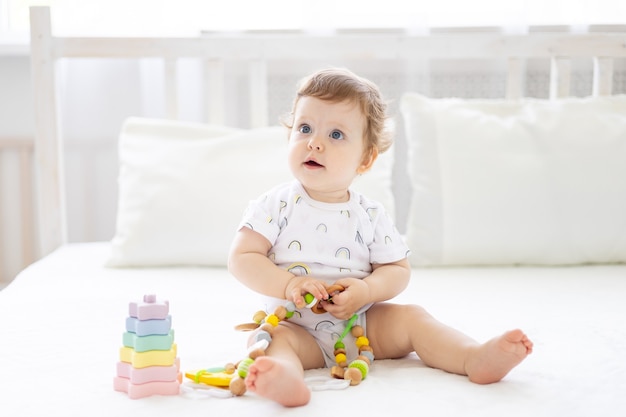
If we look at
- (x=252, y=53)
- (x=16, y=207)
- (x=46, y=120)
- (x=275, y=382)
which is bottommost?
(x=16, y=207)

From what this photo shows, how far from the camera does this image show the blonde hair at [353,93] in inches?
41.5

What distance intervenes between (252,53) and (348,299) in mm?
1112

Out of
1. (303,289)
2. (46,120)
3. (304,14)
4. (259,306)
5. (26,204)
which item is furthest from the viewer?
(26,204)

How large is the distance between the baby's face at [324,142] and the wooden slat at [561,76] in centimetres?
108

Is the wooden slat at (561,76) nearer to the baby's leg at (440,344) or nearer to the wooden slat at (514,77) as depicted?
the wooden slat at (514,77)

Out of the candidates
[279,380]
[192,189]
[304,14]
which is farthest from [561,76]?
[279,380]

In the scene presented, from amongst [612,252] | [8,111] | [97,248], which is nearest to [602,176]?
[612,252]

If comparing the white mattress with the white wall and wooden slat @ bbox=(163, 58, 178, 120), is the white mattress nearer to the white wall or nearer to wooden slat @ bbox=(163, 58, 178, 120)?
wooden slat @ bbox=(163, 58, 178, 120)

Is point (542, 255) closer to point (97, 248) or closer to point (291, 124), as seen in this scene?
point (291, 124)

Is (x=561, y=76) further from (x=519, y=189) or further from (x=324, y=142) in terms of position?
(x=324, y=142)

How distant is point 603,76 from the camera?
6.52 feet

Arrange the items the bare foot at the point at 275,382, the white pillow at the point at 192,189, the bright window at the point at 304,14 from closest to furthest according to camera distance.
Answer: the bare foot at the point at 275,382 < the white pillow at the point at 192,189 < the bright window at the point at 304,14

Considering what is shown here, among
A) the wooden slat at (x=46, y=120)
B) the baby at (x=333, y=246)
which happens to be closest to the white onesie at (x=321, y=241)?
the baby at (x=333, y=246)

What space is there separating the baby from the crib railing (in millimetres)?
1466
